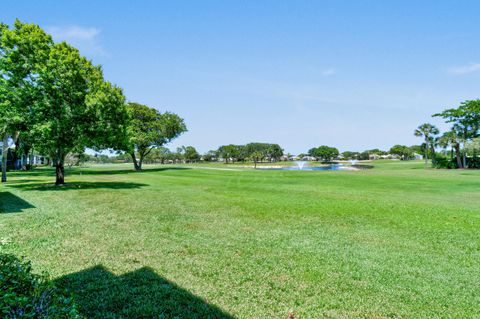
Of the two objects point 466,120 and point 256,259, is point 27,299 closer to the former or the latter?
point 256,259

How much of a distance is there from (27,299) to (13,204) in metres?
14.0

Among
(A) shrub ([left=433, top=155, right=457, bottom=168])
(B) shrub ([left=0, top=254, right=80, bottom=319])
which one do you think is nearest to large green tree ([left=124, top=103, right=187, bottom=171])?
(B) shrub ([left=0, top=254, right=80, bottom=319])

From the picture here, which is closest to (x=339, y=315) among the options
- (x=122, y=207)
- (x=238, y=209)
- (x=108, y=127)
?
(x=238, y=209)

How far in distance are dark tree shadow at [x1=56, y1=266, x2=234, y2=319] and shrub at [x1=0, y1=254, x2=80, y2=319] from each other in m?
1.19

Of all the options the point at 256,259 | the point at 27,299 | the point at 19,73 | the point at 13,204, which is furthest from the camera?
the point at 19,73

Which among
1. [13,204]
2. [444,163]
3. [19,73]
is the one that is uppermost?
[19,73]

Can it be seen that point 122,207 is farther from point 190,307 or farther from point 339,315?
point 339,315

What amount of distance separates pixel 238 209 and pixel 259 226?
3269 mm

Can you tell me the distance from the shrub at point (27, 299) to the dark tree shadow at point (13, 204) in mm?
10656

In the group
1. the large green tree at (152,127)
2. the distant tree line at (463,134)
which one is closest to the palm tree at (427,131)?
the distant tree line at (463,134)

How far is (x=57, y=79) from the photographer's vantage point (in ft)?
66.1

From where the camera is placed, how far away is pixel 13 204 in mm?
13898

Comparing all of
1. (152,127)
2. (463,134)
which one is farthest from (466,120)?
(152,127)

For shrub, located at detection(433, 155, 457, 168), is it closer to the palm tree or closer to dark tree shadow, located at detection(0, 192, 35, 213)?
the palm tree
